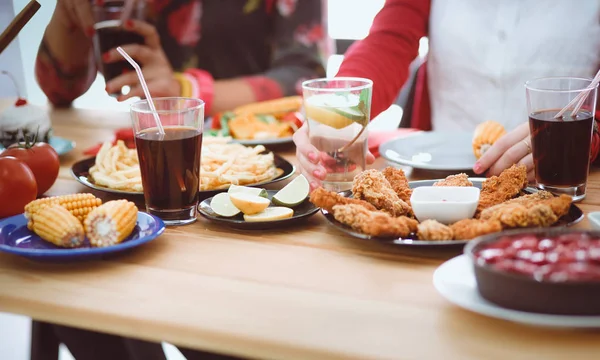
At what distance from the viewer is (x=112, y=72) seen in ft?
6.18

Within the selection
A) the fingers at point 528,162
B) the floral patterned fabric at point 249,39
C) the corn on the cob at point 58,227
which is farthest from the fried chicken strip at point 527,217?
the floral patterned fabric at point 249,39

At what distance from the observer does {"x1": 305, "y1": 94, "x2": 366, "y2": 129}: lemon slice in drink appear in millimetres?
1269

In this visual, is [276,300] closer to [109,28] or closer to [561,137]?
[561,137]

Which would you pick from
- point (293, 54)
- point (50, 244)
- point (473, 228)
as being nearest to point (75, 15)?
point (293, 54)

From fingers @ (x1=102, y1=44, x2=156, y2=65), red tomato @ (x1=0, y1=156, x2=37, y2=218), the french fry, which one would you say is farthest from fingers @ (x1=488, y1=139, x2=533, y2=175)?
fingers @ (x1=102, y1=44, x2=156, y2=65)

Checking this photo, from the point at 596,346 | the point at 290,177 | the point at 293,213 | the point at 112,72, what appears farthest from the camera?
the point at 112,72

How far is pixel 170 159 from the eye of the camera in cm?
115

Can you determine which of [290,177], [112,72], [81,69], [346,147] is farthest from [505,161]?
[81,69]

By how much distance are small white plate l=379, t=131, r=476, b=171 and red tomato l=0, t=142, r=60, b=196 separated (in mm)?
709

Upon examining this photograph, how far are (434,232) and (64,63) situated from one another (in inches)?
70.8

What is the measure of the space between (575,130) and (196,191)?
67 cm

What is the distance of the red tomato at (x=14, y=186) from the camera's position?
1.20 m

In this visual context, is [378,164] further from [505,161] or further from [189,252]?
[189,252]

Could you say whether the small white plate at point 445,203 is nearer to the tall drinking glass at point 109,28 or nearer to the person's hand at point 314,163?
the person's hand at point 314,163
